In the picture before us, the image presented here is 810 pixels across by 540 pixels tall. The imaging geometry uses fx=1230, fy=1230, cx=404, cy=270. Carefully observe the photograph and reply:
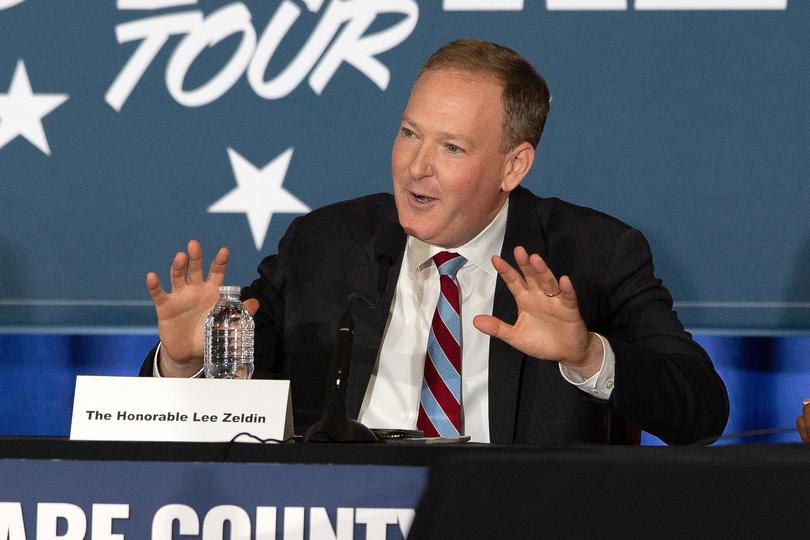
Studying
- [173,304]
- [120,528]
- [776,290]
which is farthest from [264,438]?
[776,290]

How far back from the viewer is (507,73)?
2367mm

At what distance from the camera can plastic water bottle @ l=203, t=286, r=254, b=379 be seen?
79.8 inches

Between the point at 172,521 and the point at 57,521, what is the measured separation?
0.42 feet

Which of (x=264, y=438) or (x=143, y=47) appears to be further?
(x=143, y=47)

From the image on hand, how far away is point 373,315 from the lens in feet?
7.63

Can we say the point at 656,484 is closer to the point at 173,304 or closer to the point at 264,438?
the point at 264,438

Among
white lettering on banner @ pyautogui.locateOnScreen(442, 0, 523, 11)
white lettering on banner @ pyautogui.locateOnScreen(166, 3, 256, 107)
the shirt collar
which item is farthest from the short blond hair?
white lettering on banner @ pyautogui.locateOnScreen(166, 3, 256, 107)

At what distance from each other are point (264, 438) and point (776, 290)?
6.87 ft

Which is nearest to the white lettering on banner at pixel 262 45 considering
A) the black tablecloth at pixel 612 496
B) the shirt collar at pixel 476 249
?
the shirt collar at pixel 476 249

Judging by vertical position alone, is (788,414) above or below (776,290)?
below

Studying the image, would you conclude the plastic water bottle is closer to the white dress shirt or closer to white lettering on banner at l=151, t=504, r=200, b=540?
the white dress shirt

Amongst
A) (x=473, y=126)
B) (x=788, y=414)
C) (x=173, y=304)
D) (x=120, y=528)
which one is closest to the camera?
(x=120, y=528)

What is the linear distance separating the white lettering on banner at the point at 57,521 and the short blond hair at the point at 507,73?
1.26 m

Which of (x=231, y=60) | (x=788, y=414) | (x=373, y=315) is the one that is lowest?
(x=788, y=414)
